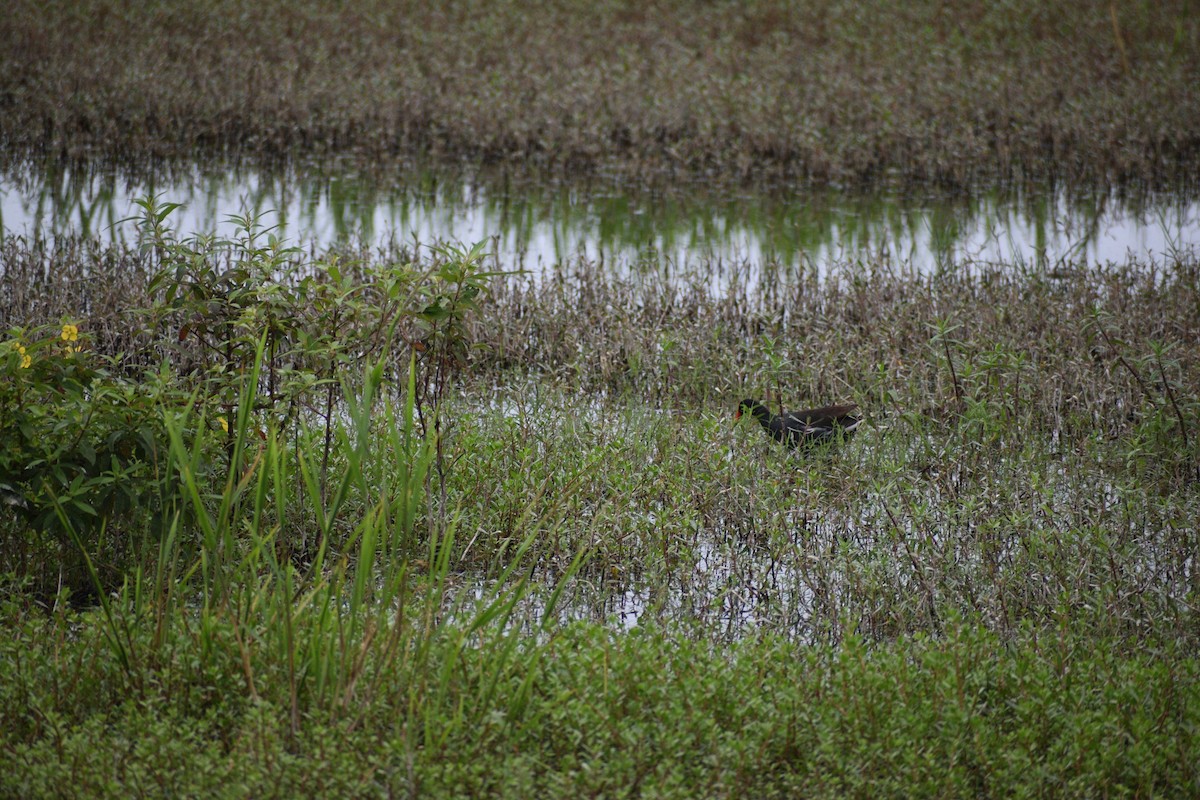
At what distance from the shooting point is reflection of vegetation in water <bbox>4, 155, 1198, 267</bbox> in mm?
9172

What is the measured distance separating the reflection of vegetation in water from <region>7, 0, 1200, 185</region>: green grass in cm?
67

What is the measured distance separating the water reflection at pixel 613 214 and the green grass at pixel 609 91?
0.67 metres

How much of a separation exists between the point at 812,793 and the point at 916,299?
465 cm

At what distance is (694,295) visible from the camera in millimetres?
7230

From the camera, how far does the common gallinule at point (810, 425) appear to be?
5.16 m

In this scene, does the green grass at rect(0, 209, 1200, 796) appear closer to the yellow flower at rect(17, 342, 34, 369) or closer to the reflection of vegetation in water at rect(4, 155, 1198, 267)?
the yellow flower at rect(17, 342, 34, 369)

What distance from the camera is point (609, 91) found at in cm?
1314

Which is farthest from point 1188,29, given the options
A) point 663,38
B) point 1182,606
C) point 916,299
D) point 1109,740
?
point 1109,740

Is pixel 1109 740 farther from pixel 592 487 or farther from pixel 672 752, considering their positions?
pixel 592 487

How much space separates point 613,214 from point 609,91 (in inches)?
140

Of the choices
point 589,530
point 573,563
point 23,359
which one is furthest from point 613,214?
point 573,563

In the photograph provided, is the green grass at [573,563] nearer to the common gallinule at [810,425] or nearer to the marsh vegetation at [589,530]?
the marsh vegetation at [589,530]

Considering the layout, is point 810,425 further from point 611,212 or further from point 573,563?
point 611,212

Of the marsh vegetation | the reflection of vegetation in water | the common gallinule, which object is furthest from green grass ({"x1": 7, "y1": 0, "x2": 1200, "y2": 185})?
the common gallinule
